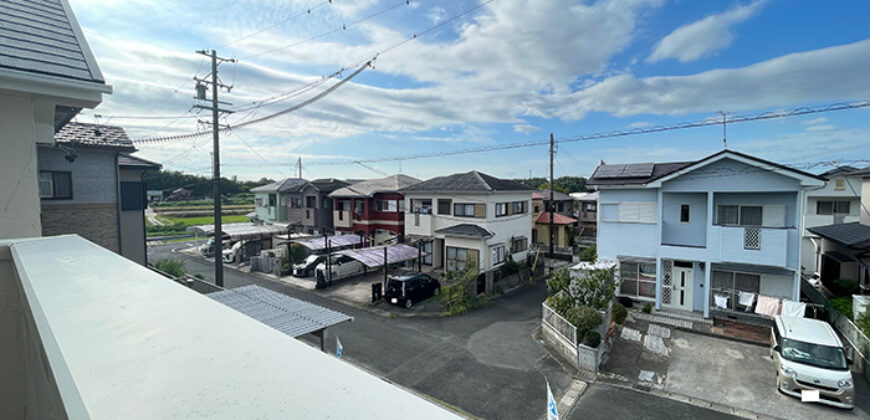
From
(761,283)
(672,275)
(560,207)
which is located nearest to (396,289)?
(672,275)

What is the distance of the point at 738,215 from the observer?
14.9 meters

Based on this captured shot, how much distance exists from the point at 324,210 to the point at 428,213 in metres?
10.4

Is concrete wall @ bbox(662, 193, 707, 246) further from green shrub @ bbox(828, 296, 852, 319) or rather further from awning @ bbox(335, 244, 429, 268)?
awning @ bbox(335, 244, 429, 268)

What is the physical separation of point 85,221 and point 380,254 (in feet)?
38.1

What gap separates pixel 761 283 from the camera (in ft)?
47.1

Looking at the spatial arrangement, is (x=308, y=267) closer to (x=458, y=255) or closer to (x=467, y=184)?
(x=458, y=255)

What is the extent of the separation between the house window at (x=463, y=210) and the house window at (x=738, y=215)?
36.8ft

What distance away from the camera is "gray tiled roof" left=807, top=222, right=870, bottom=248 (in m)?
13.5

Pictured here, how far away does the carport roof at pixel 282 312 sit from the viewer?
739 centimetres

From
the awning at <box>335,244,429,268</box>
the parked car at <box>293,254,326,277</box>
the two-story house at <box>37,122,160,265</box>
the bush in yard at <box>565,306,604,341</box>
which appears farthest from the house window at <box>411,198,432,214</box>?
the two-story house at <box>37,122,160,265</box>

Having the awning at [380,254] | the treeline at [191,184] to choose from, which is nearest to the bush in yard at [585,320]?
the awning at [380,254]

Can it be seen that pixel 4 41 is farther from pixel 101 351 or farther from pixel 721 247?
pixel 721 247

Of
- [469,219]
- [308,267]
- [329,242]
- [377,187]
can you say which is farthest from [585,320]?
[377,187]

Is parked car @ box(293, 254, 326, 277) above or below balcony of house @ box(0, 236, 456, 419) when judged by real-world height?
below
